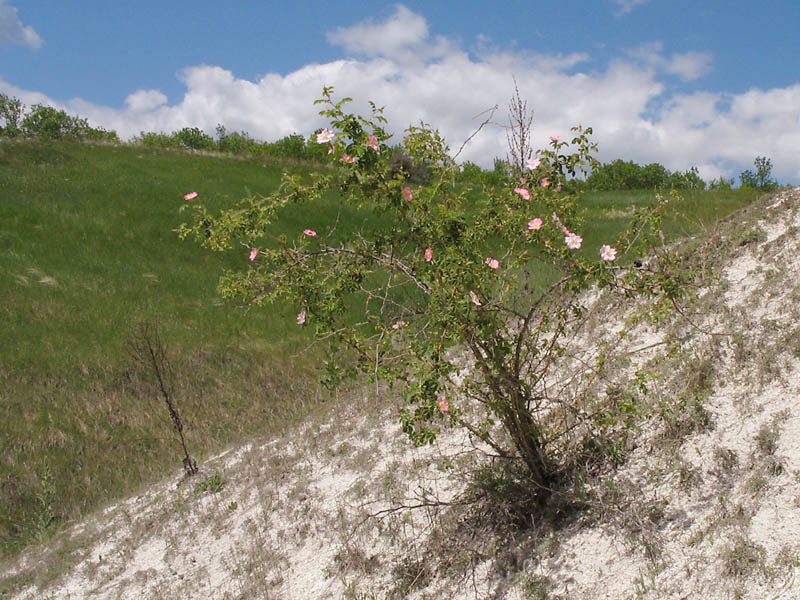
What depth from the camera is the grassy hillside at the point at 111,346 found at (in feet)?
31.2

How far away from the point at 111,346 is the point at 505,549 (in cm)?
974

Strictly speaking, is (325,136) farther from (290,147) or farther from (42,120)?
(42,120)

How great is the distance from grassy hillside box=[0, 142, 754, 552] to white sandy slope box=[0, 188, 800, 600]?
3.61 feet

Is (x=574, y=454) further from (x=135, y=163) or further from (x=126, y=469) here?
(x=135, y=163)

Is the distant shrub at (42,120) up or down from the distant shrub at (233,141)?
up

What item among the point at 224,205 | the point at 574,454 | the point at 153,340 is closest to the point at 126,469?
the point at 153,340

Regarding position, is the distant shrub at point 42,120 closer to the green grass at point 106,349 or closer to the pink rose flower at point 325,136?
the green grass at point 106,349

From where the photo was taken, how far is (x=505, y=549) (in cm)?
464

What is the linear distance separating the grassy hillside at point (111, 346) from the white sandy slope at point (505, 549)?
110 centimetres

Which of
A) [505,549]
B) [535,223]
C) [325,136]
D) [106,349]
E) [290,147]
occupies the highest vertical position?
[290,147]

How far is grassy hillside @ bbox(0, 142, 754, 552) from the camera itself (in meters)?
9.51

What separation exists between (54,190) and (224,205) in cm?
496

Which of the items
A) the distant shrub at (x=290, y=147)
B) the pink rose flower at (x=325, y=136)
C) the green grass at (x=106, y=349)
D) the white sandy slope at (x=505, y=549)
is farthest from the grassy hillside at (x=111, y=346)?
the distant shrub at (x=290, y=147)

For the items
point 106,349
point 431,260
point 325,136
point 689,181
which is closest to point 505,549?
point 431,260
